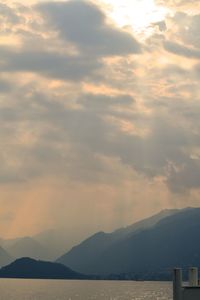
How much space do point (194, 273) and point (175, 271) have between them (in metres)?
3.76

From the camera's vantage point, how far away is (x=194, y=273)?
57062mm

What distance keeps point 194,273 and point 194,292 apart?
3.02 meters

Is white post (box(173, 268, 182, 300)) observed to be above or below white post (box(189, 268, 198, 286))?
below

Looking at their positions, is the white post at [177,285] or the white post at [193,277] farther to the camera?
the white post at [193,277]

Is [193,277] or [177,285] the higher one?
[193,277]

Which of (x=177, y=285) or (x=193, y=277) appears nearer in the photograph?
(x=177, y=285)

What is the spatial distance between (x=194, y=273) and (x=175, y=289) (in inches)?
148

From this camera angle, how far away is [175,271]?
54031 millimetres

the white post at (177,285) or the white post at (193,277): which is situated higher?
the white post at (193,277)

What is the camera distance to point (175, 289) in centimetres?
5403

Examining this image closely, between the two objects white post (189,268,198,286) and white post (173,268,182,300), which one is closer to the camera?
white post (173,268,182,300)
